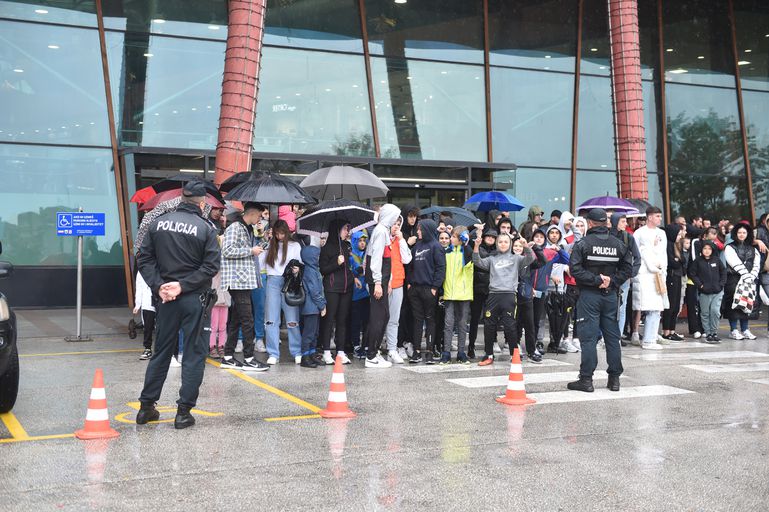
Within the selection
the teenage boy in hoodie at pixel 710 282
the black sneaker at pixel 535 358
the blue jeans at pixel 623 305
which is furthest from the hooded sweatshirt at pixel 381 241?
the teenage boy in hoodie at pixel 710 282

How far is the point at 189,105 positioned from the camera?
18672 millimetres

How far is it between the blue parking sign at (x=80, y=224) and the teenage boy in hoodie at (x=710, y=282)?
958cm

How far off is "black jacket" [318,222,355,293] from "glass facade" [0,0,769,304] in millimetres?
6967

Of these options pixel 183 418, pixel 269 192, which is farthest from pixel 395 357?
pixel 183 418

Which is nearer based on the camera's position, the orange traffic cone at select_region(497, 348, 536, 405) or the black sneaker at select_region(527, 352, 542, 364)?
the orange traffic cone at select_region(497, 348, 536, 405)

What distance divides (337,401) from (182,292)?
1664 mm

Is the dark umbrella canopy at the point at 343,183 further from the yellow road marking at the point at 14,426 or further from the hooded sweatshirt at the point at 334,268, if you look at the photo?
the yellow road marking at the point at 14,426

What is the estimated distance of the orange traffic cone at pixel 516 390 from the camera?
8.30 m

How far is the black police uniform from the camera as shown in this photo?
7.08 m

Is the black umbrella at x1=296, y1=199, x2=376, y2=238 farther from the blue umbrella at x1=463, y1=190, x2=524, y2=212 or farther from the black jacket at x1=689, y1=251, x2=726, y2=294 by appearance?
the black jacket at x1=689, y1=251, x2=726, y2=294

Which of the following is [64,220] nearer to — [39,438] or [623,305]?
[39,438]

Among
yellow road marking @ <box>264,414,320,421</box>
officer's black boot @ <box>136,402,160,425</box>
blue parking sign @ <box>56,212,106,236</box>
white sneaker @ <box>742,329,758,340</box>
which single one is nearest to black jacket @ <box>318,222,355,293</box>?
yellow road marking @ <box>264,414,320,421</box>

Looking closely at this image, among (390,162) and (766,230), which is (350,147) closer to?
(390,162)

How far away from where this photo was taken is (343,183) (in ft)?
40.2
